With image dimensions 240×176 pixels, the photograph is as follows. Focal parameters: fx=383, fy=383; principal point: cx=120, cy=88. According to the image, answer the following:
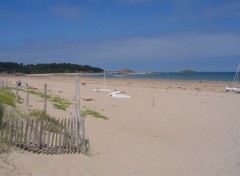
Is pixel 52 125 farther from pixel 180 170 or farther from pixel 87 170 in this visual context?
pixel 180 170

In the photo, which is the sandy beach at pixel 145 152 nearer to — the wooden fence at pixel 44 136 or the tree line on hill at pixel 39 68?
the wooden fence at pixel 44 136

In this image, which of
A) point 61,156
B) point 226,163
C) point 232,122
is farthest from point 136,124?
point 61,156

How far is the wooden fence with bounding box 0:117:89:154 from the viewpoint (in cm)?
891

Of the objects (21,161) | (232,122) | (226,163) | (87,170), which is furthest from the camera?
(232,122)

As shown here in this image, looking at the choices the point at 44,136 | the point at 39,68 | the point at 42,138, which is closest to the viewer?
the point at 44,136

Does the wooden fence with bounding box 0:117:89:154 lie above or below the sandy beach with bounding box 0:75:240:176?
above

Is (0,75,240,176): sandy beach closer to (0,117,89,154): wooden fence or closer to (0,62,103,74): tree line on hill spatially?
(0,117,89,154): wooden fence

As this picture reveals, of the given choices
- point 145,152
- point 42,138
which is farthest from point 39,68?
point 42,138

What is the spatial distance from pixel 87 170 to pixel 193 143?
5.81 m

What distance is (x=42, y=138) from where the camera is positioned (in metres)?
9.95

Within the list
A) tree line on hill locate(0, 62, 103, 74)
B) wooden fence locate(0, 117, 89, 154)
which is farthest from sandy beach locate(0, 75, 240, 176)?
tree line on hill locate(0, 62, 103, 74)

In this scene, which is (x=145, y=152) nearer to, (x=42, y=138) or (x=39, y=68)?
(x=42, y=138)

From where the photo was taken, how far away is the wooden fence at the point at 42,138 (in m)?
8.91

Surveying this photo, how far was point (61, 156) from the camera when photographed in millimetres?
9570
